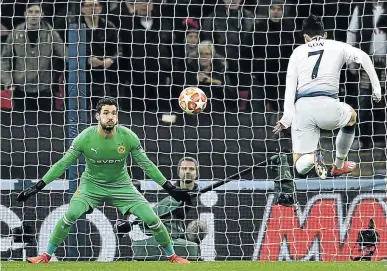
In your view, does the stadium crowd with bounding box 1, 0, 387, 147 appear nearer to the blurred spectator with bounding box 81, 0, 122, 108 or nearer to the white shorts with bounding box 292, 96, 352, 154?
the blurred spectator with bounding box 81, 0, 122, 108

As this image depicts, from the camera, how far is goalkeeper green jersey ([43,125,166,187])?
43.6ft

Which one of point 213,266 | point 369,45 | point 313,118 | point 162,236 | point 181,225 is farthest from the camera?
point 369,45

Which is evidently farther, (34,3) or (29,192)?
(34,3)

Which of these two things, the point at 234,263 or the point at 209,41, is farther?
the point at 209,41

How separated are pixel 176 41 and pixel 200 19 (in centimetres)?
44

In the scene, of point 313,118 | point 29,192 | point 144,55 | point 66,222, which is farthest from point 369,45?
point 29,192

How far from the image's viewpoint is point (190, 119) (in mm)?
15727

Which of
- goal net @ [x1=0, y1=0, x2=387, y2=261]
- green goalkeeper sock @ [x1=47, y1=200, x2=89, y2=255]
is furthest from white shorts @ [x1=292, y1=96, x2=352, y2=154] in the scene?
green goalkeeper sock @ [x1=47, y1=200, x2=89, y2=255]

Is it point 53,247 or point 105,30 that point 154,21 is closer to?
point 105,30

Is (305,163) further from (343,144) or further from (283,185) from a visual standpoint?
(283,185)

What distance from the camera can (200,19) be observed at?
626 inches

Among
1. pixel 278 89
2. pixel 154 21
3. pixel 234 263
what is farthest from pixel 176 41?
pixel 234 263

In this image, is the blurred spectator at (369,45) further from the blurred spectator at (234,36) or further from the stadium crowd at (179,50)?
the blurred spectator at (234,36)

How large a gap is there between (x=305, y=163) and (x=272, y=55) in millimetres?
2623
